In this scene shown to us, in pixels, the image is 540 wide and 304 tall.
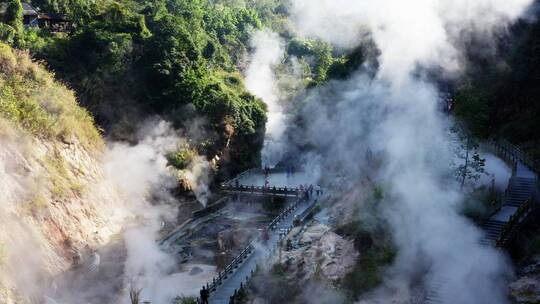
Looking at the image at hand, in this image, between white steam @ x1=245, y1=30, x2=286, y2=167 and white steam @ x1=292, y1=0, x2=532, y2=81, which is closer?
white steam @ x1=292, y1=0, x2=532, y2=81

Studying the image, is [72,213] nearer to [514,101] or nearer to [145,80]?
[145,80]

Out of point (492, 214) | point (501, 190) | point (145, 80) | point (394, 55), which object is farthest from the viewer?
point (145, 80)

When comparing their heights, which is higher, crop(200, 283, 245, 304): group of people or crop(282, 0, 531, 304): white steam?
crop(282, 0, 531, 304): white steam

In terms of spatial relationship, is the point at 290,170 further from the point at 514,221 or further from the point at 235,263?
the point at 514,221

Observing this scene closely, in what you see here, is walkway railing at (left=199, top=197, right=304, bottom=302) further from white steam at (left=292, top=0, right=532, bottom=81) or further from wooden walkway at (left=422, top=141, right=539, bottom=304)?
white steam at (left=292, top=0, right=532, bottom=81)

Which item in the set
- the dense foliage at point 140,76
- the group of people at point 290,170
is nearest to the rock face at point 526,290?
the dense foliage at point 140,76

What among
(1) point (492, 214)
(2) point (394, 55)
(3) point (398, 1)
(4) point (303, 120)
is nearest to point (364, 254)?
(1) point (492, 214)

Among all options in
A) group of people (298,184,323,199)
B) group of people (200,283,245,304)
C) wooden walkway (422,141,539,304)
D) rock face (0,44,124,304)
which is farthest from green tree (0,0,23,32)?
wooden walkway (422,141,539,304)
